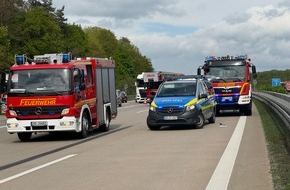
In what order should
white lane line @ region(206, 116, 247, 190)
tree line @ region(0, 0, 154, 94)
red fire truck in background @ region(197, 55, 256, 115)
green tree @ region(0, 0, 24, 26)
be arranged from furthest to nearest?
green tree @ region(0, 0, 24, 26), tree line @ region(0, 0, 154, 94), red fire truck in background @ region(197, 55, 256, 115), white lane line @ region(206, 116, 247, 190)

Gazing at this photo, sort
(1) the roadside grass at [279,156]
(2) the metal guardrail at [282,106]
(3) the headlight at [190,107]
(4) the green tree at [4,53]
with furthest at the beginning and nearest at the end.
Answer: (4) the green tree at [4,53]
(3) the headlight at [190,107]
(2) the metal guardrail at [282,106]
(1) the roadside grass at [279,156]

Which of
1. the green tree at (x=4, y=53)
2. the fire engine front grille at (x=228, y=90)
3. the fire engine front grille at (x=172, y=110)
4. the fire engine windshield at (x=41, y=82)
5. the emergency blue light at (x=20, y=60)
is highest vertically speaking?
the green tree at (x=4, y=53)

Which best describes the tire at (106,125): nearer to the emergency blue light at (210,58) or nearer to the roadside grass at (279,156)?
the roadside grass at (279,156)

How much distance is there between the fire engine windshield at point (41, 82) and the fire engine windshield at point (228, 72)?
13061mm

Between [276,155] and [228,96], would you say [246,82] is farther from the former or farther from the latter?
[276,155]

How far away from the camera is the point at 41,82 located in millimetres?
16891

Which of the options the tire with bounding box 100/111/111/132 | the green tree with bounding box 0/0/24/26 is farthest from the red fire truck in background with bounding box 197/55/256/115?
the green tree with bounding box 0/0/24/26

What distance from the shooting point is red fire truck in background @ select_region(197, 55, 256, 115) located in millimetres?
27922

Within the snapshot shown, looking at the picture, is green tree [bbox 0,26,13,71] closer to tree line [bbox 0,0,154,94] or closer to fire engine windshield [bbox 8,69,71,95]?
Result: tree line [bbox 0,0,154,94]

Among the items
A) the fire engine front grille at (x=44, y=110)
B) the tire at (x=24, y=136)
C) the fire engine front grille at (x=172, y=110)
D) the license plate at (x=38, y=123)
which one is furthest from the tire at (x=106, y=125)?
the license plate at (x=38, y=123)

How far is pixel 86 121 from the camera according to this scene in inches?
711

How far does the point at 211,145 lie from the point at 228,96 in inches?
538

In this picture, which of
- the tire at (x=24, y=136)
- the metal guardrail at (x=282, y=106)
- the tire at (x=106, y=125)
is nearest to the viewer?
the metal guardrail at (x=282, y=106)

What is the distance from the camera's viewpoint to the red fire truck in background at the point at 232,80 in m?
27.9
